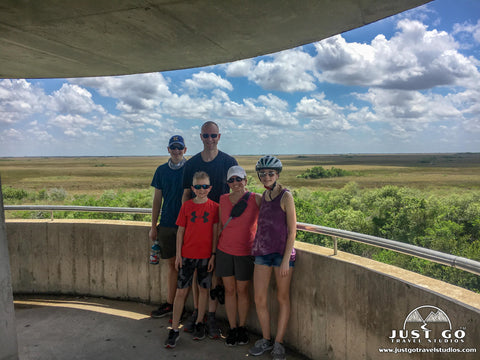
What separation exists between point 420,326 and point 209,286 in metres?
2.06

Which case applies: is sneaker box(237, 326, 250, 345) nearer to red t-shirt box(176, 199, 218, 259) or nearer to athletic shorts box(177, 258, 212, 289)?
athletic shorts box(177, 258, 212, 289)

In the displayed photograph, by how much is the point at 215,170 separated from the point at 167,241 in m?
1.10

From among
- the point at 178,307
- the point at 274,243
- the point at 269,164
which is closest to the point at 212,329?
the point at 178,307

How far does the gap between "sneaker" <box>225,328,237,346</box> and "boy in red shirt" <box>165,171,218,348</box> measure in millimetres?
524

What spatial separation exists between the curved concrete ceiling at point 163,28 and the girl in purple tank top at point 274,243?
1152mm

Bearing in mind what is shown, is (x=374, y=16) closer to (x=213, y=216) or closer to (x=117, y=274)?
(x=213, y=216)

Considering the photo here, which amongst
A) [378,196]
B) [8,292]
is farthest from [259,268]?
[378,196]

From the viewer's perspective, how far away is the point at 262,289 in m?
3.51

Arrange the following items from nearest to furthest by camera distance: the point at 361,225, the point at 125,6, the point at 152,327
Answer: the point at 125,6 → the point at 152,327 → the point at 361,225

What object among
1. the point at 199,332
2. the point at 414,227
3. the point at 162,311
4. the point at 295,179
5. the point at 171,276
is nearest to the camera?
the point at 199,332

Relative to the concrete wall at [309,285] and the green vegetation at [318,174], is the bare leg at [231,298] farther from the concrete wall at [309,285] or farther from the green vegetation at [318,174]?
the green vegetation at [318,174]

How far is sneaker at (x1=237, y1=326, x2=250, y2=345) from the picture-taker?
12.4 feet

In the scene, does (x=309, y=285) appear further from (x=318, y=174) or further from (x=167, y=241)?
(x=318, y=174)

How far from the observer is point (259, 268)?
3.47 metres
